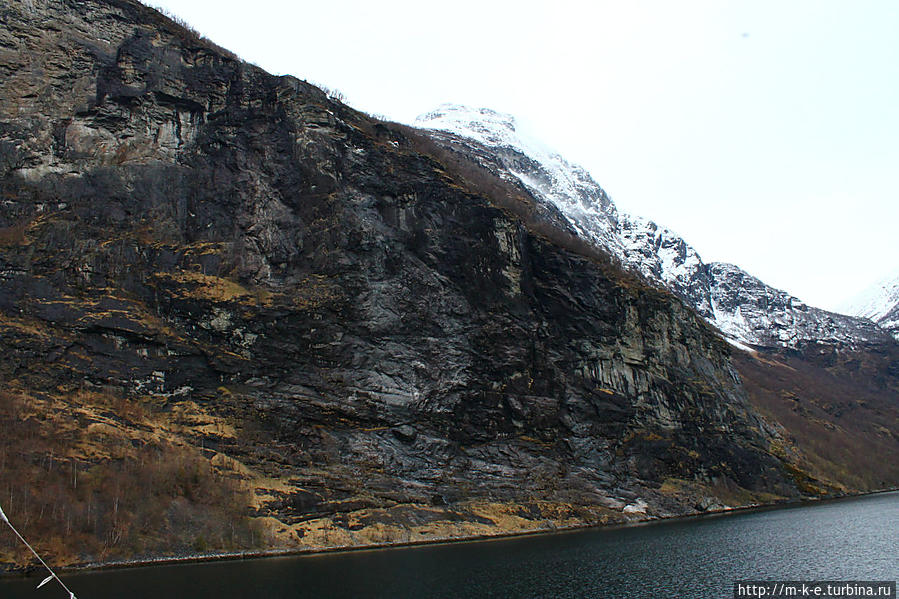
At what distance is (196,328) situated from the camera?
88.4 meters

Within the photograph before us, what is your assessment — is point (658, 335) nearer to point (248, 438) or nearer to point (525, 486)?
point (525, 486)

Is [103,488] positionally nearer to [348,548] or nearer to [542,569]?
[348,548]

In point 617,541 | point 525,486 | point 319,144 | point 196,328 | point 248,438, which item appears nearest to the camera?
point 617,541

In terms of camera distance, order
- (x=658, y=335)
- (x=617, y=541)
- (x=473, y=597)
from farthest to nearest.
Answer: (x=658, y=335)
(x=617, y=541)
(x=473, y=597)

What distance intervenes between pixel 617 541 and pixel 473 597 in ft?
108

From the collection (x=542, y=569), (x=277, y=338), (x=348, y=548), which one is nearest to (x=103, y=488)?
(x=348, y=548)

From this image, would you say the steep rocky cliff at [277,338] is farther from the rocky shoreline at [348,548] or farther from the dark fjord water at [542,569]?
the dark fjord water at [542,569]

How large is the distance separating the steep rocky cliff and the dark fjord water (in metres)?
9.98

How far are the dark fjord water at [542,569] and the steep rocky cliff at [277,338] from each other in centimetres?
998

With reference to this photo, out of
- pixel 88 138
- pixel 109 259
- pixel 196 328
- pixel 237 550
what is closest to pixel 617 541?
pixel 237 550

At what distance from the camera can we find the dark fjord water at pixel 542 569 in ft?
150

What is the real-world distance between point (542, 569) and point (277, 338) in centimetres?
5303

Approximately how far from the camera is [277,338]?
92.1 metres

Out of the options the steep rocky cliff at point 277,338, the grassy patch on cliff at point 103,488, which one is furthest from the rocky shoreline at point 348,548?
the steep rocky cliff at point 277,338
